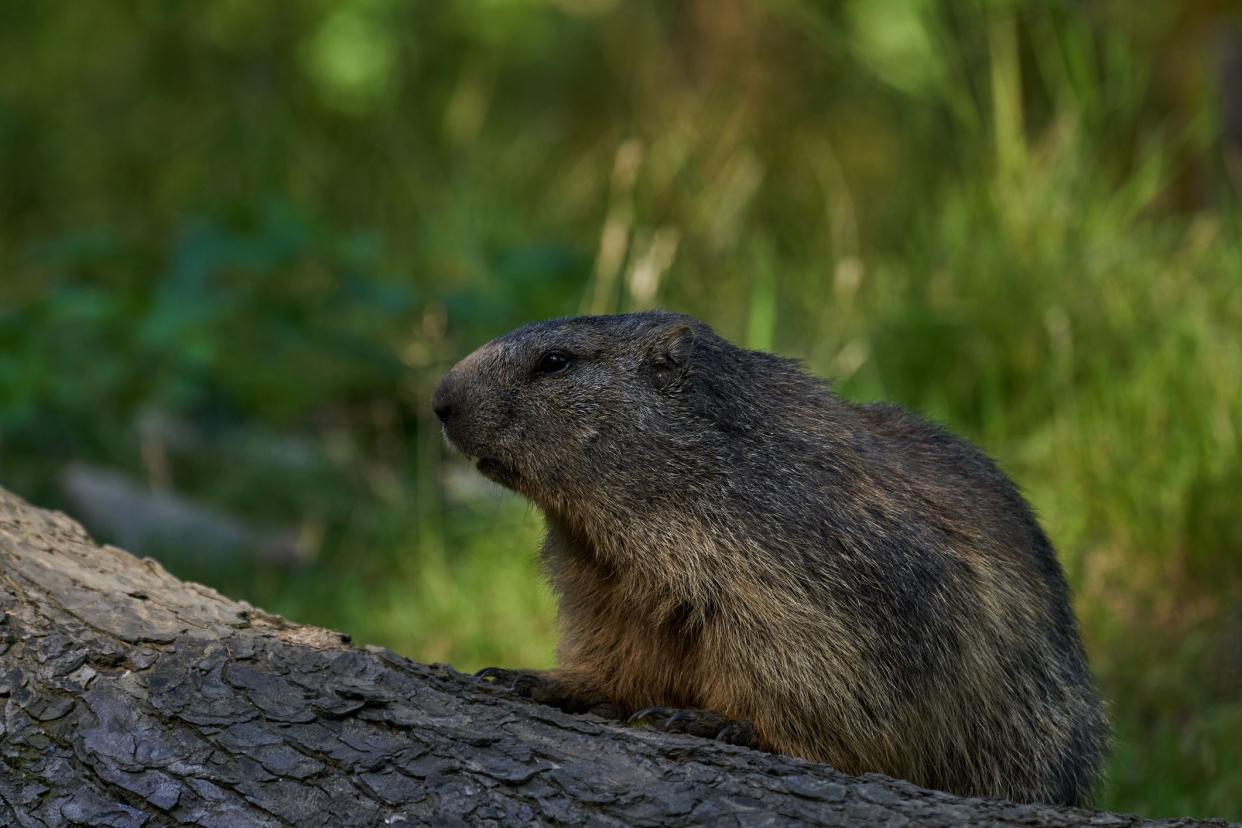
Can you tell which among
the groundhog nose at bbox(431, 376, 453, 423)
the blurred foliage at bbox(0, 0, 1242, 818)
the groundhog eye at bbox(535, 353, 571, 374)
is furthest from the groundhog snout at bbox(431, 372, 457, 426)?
the blurred foliage at bbox(0, 0, 1242, 818)

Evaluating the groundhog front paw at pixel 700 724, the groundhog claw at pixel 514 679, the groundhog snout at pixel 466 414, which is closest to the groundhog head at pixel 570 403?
the groundhog snout at pixel 466 414

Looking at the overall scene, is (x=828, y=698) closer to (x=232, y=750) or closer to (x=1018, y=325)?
(x=232, y=750)

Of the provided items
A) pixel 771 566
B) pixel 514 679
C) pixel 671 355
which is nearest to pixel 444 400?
pixel 671 355

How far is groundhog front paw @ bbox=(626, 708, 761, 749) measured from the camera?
10.8 feet

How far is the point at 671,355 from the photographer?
151 inches

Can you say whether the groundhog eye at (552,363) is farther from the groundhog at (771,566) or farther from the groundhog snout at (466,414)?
the groundhog snout at (466,414)

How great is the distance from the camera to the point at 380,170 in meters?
11.4

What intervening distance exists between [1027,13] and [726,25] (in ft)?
9.57

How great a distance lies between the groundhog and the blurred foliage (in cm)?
67

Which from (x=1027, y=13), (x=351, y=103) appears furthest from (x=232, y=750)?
(x=351, y=103)

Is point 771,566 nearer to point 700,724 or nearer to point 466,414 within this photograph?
point 700,724

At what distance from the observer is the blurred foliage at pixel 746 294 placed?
6.06 metres

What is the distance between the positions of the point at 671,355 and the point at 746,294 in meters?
4.18

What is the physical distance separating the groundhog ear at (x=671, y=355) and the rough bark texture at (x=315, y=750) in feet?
3.23
